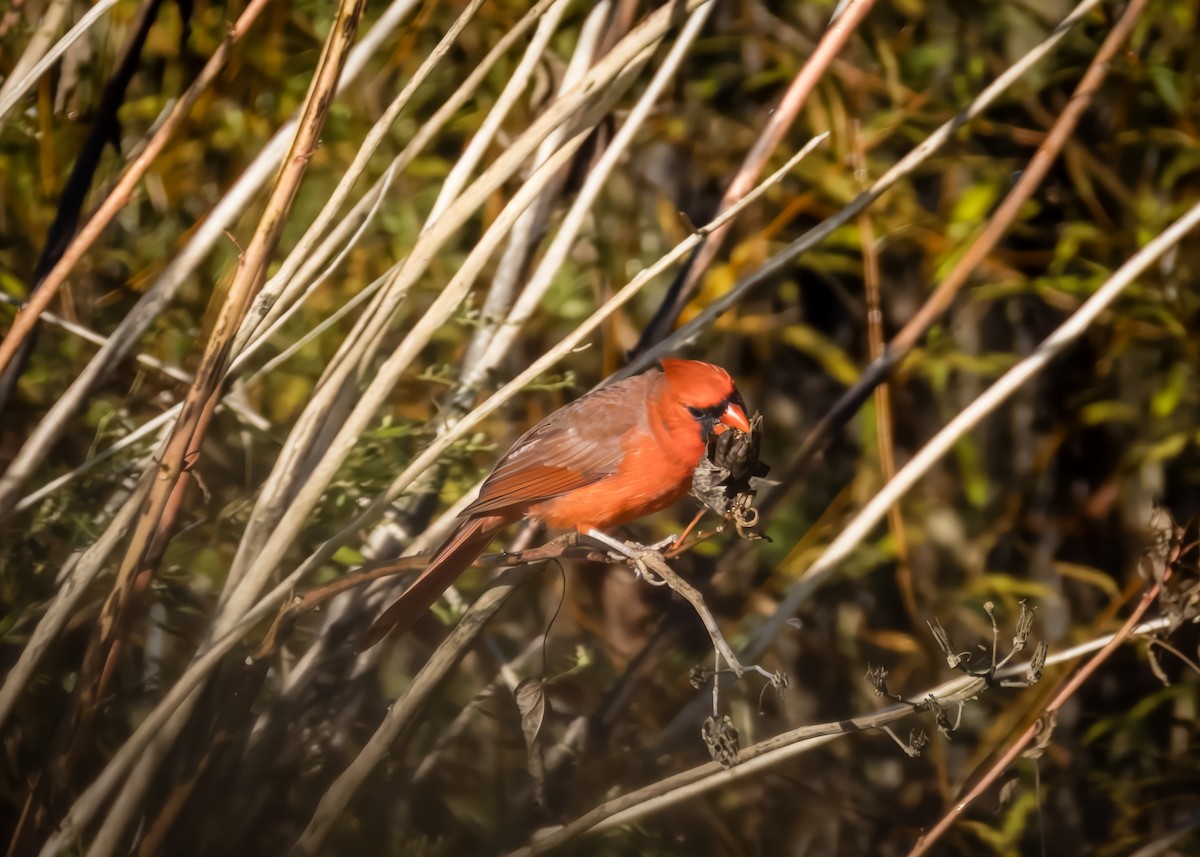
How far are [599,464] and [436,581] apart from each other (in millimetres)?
280

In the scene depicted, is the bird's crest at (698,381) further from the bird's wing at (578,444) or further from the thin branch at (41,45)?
the thin branch at (41,45)

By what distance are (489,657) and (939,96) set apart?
3.83 ft

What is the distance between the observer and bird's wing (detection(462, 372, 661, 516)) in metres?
1.52

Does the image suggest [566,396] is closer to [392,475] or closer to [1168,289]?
[392,475]

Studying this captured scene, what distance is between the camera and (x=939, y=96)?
1.86 meters

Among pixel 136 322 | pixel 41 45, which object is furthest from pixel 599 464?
pixel 41 45

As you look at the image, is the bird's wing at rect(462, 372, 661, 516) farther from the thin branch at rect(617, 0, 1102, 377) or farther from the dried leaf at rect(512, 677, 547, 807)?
the dried leaf at rect(512, 677, 547, 807)

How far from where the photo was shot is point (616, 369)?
1806 millimetres

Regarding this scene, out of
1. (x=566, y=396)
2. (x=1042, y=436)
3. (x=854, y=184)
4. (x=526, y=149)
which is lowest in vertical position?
(x=1042, y=436)

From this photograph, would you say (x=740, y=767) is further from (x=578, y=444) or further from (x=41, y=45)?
(x=41, y=45)

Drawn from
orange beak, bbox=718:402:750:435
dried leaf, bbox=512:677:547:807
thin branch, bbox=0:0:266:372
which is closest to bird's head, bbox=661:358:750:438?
orange beak, bbox=718:402:750:435

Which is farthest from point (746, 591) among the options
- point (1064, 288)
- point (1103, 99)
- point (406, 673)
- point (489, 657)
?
point (1103, 99)

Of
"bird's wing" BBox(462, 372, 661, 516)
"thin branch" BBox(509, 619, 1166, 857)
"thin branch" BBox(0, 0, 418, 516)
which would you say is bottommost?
"thin branch" BBox(509, 619, 1166, 857)

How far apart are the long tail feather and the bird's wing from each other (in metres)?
0.05
